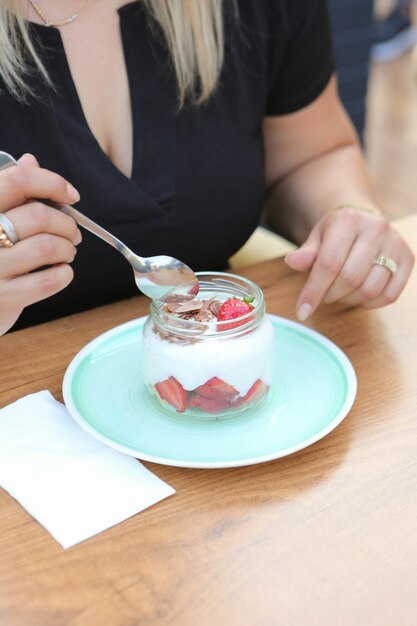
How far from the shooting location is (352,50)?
2816 mm

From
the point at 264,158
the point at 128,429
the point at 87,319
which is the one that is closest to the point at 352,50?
the point at 264,158

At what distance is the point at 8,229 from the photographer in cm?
77

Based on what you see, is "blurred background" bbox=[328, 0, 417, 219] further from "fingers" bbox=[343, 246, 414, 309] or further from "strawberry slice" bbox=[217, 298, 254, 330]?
"strawberry slice" bbox=[217, 298, 254, 330]

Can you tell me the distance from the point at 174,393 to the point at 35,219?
0.71 feet

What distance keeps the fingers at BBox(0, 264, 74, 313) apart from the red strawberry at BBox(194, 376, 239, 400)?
7.1 inches

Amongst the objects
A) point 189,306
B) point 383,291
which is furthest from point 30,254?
point 383,291

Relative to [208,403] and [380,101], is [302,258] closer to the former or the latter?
[208,403]

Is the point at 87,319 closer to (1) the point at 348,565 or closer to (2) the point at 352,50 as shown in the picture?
(1) the point at 348,565

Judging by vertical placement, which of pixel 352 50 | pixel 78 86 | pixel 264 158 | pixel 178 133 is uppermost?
pixel 78 86

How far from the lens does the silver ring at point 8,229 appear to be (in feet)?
2.53

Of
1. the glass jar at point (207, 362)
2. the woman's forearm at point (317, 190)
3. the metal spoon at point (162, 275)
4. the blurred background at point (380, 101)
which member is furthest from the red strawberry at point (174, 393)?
the blurred background at point (380, 101)

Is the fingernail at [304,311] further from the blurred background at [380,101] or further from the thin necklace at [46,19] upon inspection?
the blurred background at [380,101]

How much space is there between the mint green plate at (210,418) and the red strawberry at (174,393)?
0.02 metres

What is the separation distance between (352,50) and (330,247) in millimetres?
2045
